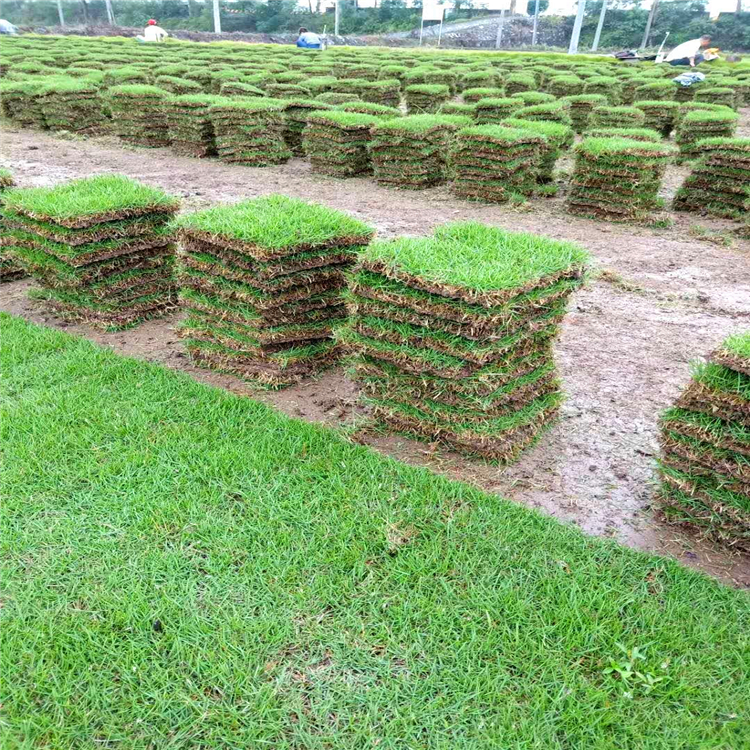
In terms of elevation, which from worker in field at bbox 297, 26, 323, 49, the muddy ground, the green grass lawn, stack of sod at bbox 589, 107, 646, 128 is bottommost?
the muddy ground

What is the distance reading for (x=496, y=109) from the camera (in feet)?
39.7

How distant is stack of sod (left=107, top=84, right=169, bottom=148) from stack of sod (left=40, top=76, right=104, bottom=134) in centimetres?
88

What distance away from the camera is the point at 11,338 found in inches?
186

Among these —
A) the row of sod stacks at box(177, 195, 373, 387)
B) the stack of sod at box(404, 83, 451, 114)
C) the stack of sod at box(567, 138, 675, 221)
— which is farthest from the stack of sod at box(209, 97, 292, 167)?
the row of sod stacks at box(177, 195, 373, 387)

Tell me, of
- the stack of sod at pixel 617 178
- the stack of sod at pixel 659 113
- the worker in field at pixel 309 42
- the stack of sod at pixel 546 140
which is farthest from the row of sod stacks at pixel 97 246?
the worker in field at pixel 309 42

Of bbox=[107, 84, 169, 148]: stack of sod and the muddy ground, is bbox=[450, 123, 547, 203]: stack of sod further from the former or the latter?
bbox=[107, 84, 169, 148]: stack of sod

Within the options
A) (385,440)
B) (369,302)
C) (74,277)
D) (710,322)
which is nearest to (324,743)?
(385,440)

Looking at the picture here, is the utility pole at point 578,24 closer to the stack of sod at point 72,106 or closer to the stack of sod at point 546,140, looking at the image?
the stack of sod at point 546,140

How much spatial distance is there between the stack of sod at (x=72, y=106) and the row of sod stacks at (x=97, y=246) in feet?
33.2

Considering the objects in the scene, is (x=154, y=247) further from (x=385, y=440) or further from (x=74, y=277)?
(x=385, y=440)

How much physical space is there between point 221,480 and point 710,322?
4.94 m

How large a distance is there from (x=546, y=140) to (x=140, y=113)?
8.45m

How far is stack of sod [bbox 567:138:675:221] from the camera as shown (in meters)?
8.30

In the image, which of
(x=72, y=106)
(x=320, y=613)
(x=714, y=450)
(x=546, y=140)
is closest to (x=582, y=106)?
(x=546, y=140)
